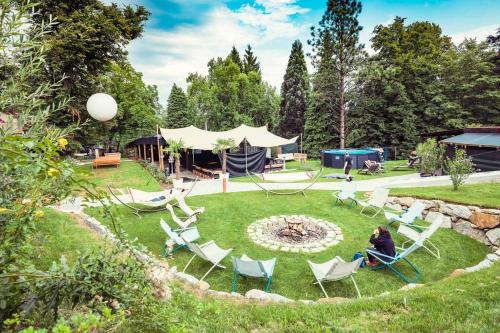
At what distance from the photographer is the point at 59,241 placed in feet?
14.5

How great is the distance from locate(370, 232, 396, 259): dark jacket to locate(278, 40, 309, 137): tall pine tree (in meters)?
26.0

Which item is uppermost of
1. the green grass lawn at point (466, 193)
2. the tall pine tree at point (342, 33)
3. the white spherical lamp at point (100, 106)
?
the tall pine tree at point (342, 33)

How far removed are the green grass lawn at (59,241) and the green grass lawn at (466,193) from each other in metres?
8.14

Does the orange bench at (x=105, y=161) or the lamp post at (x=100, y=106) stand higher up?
the lamp post at (x=100, y=106)

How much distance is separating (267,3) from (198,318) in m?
17.7

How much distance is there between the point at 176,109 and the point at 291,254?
3114cm

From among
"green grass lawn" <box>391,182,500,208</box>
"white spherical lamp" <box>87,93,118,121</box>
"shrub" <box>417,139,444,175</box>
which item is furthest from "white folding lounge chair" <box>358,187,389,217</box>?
"white spherical lamp" <box>87,93,118,121</box>

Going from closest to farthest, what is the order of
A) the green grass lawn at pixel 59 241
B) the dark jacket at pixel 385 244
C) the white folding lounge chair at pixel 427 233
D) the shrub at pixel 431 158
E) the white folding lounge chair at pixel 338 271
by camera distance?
the green grass lawn at pixel 59 241 → the white folding lounge chair at pixel 338 271 → the dark jacket at pixel 385 244 → the white folding lounge chair at pixel 427 233 → the shrub at pixel 431 158

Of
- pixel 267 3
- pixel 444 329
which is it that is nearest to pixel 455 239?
pixel 444 329

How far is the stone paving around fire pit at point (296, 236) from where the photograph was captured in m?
5.83

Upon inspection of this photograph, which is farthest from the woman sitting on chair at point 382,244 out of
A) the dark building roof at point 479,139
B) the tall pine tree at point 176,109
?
the tall pine tree at point 176,109

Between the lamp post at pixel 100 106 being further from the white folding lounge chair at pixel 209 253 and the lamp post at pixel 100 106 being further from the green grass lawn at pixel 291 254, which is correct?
the white folding lounge chair at pixel 209 253

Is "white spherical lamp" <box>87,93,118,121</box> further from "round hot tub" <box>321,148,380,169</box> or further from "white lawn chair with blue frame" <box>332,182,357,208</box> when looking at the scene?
"round hot tub" <box>321,148,380,169</box>

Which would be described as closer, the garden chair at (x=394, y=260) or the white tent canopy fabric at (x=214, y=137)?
the garden chair at (x=394, y=260)
